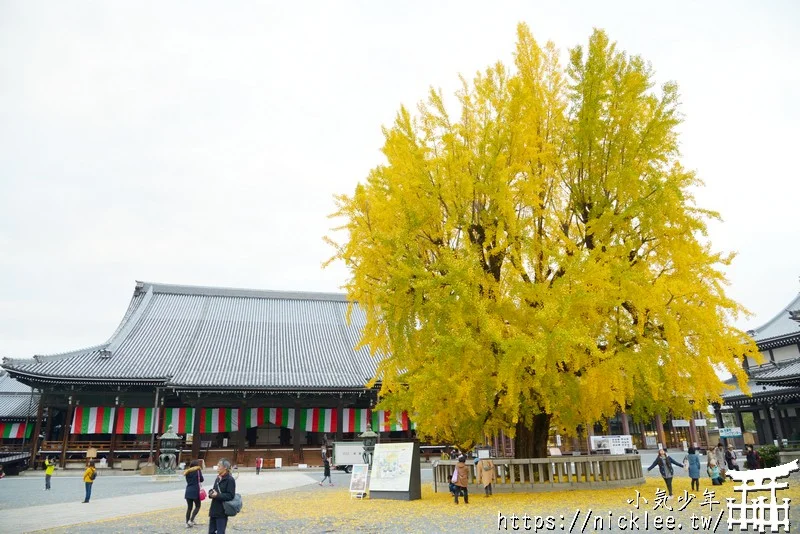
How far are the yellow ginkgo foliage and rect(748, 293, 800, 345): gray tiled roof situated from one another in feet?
71.1

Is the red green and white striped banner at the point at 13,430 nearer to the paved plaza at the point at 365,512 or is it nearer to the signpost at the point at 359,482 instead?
the paved plaza at the point at 365,512

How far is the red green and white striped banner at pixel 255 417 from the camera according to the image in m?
30.1

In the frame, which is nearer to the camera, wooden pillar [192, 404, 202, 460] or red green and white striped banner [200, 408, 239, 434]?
wooden pillar [192, 404, 202, 460]

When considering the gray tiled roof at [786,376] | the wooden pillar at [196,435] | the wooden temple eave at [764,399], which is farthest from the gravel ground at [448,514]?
the wooden pillar at [196,435]

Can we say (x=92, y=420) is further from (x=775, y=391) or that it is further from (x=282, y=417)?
(x=775, y=391)

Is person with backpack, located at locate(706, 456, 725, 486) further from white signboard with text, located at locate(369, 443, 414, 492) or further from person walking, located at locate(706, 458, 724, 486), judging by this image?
white signboard with text, located at locate(369, 443, 414, 492)

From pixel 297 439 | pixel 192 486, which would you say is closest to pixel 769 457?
pixel 192 486

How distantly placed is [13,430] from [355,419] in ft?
77.1

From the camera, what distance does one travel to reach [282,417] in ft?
100

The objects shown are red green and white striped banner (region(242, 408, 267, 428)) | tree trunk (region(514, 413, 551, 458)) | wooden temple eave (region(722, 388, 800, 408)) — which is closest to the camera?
tree trunk (region(514, 413, 551, 458))

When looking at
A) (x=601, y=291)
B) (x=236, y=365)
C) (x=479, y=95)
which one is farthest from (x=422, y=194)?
(x=236, y=365)

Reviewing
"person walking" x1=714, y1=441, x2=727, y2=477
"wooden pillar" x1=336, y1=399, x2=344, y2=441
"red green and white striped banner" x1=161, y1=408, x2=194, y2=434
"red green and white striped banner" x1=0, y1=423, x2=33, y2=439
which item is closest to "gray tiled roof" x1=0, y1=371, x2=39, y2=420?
"red green and white striped banner" x1=0, y1=423, x2=33, y2=439

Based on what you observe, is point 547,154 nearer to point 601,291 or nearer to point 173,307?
point 601,291

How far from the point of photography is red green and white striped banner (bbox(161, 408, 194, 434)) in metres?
29.5
